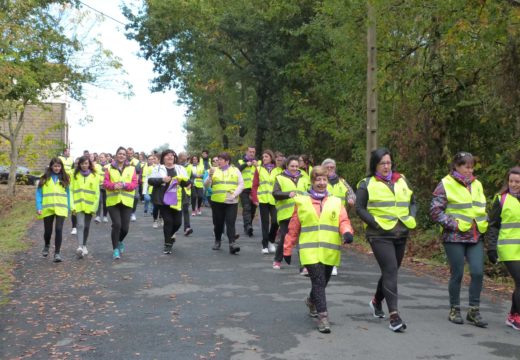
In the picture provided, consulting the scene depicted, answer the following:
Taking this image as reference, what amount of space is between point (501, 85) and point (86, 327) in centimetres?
898

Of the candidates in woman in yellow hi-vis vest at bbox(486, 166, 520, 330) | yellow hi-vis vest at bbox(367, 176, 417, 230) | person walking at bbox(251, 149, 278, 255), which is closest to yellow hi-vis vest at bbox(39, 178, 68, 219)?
person walking at bbox(251, 149, 278, 255)

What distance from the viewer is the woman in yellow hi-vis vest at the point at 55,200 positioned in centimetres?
1161

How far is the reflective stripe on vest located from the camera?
38.1ft

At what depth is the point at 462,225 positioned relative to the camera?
7.16 meters

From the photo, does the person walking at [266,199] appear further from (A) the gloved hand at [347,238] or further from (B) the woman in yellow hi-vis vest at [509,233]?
(B) the woman in yellow hi-vis vest at [509,233]

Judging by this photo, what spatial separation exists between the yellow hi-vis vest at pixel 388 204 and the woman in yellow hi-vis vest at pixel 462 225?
430mm

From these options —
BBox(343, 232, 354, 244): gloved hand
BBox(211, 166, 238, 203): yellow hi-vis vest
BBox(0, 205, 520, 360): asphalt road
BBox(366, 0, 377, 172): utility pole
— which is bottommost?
BBox(0, 205, 520, 360): asphalt road

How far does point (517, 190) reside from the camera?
23.6ft

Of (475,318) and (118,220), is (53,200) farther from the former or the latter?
(475,318)

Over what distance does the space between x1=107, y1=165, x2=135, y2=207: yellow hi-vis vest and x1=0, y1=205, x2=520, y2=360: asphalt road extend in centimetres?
104

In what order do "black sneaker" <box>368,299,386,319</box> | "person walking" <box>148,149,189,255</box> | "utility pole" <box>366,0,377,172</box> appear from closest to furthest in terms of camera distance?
"black sneaker" <box>368,299,386,319</box> < "person walking" <box>148,149,189,255</box> < "utility pole" <box>366,0,377,172</box>

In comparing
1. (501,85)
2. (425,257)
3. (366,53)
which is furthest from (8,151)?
(501,85)

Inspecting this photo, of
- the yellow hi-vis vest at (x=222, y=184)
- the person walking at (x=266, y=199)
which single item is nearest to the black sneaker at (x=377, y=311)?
the person walking at (x=266, y=199)

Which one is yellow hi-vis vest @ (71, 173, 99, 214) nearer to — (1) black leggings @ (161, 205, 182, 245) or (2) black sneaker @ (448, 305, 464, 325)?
(1) black leggings @ (161, 205, 182, 245)
